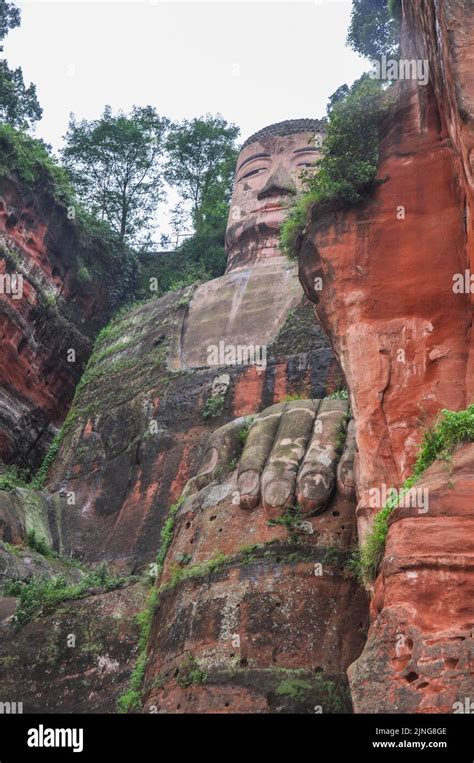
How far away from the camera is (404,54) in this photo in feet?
55.9

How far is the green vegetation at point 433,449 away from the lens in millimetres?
10928

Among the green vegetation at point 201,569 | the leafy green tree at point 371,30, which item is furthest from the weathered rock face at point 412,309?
the leafy green tree at point 371,30

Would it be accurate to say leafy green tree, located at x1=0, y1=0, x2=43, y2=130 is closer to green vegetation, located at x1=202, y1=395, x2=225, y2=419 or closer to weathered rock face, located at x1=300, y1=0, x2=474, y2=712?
green vegetation, located at x1=202, y1=395, x2=225, y2=419

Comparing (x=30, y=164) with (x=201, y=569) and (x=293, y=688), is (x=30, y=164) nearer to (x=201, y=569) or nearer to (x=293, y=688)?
(x=201, y=569)

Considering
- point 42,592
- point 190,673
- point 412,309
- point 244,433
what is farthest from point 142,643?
point 412,309

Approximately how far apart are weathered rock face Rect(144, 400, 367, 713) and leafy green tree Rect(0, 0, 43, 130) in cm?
1859

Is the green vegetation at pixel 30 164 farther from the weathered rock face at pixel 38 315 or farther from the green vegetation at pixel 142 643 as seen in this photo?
the green vegetation at pixel 142 643

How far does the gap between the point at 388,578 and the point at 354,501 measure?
486 centimetres

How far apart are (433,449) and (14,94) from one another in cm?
2593

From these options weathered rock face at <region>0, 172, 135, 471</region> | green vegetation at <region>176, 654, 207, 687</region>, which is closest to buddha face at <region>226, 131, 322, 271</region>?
weathered rock face at <region>0, 172, 135, 471</region>

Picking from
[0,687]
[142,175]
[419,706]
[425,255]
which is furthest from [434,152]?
[142,175]

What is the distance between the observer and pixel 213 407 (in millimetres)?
23812

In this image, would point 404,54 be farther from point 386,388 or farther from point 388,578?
point 388,578

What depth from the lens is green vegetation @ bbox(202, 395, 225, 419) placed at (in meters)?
23.7
